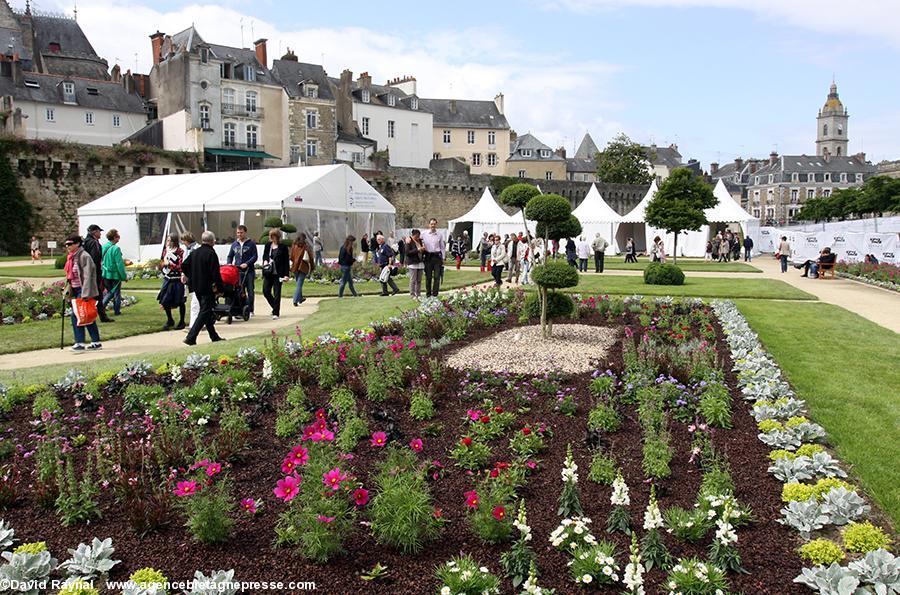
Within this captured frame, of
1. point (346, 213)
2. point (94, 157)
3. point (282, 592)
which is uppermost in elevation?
point (94, 157)

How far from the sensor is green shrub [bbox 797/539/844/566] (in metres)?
3.78

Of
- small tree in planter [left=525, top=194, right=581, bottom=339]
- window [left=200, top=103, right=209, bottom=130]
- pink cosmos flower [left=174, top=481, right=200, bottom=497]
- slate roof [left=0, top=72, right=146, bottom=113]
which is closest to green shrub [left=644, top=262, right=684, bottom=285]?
small tree in planter [left=525, top=194, right=581, bottom=339]

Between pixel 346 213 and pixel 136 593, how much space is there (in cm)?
2576

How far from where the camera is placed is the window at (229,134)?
48.2 meters

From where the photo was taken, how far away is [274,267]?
43.3ft

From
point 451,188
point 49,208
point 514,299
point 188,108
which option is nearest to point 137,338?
point 514,299

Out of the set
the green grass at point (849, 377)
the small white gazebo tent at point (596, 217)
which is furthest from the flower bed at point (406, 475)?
the small white gazebo tent at point (596, 217)

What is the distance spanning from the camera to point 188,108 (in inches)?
1825

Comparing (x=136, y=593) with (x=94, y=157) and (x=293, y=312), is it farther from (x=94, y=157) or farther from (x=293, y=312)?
(x=94, y=157)

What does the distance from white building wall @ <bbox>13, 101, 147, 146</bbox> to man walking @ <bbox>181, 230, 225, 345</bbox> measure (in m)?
38.5

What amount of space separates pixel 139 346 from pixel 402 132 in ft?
178

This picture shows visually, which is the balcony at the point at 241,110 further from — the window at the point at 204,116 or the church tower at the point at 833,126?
the church tower at the point at 833,126

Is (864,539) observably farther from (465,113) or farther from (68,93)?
(465,113)

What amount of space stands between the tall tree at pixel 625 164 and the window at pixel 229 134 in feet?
124
